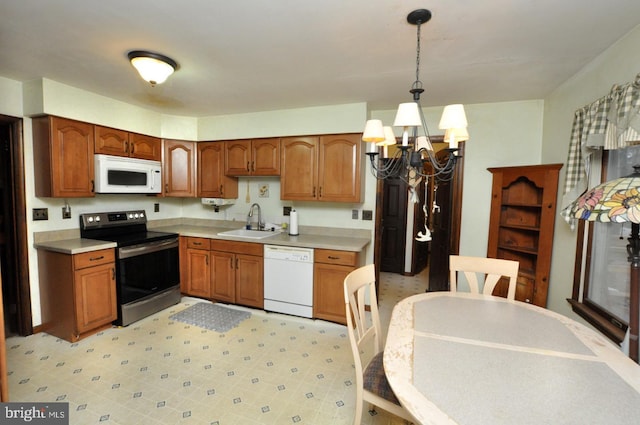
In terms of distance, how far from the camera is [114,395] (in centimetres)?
196

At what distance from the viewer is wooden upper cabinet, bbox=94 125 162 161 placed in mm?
2957

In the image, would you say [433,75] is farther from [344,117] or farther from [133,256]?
[133,256]

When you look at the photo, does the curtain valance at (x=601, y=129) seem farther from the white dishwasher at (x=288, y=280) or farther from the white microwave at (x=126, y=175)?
the white microwave at (x=126, y=175)

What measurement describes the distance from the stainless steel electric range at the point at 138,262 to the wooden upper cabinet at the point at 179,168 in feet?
1.71

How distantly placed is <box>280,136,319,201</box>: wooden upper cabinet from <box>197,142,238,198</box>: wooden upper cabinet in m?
0.87

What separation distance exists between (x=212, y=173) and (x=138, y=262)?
4.46ft

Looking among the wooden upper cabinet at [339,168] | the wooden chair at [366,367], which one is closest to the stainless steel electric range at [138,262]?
the wooden upper cabinet at [339,168]

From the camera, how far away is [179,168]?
3730 millimetres

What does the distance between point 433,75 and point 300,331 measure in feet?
8.61

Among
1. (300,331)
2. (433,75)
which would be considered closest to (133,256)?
(300,331)

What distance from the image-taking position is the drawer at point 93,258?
2556 mm

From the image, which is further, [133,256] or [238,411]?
[133,256]

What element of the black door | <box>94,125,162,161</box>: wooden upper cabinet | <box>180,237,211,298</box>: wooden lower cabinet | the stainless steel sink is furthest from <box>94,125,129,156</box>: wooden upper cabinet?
the black door

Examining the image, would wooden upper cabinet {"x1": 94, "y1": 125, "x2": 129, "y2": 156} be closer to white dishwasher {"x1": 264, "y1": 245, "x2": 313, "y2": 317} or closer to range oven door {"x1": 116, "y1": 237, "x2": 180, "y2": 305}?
range oven door {"x1": 116, "y1": 237, "x2": 180, "y2": 305}
